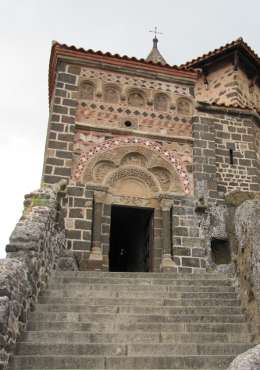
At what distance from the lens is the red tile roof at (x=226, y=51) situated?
48.3 ft

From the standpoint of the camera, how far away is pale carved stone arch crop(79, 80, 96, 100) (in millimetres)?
11758

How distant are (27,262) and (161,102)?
755cm

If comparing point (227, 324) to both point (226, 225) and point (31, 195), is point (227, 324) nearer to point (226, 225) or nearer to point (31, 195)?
point (31, 195)

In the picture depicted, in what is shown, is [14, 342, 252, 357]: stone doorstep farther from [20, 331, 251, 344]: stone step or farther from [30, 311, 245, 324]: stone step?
[30, 311, 245, 324]: stone step

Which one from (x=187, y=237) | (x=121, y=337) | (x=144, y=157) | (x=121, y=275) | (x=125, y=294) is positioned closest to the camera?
(x=121, y=337)

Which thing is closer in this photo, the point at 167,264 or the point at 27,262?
the point at 27,262

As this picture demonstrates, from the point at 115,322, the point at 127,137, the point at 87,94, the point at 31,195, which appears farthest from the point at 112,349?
the point at 87,94

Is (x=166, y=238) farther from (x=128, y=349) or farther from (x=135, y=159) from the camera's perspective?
(x=128, y=349)

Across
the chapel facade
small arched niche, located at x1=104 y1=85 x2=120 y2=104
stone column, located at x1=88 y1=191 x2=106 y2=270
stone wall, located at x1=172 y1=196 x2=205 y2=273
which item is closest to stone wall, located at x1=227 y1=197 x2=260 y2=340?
stone wall, located at x1=172 y1=196 x2=205 y2=273

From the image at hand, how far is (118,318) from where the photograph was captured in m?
6.21

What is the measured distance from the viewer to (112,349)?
5434 mm

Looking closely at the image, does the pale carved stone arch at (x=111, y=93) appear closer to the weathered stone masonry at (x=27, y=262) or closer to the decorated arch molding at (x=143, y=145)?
the decorated arch molding at (x=143, y=145)

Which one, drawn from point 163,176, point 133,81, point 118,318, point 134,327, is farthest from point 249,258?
point 133,81

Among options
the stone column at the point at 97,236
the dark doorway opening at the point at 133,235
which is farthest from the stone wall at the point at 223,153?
the stone column at the point at 97,236
